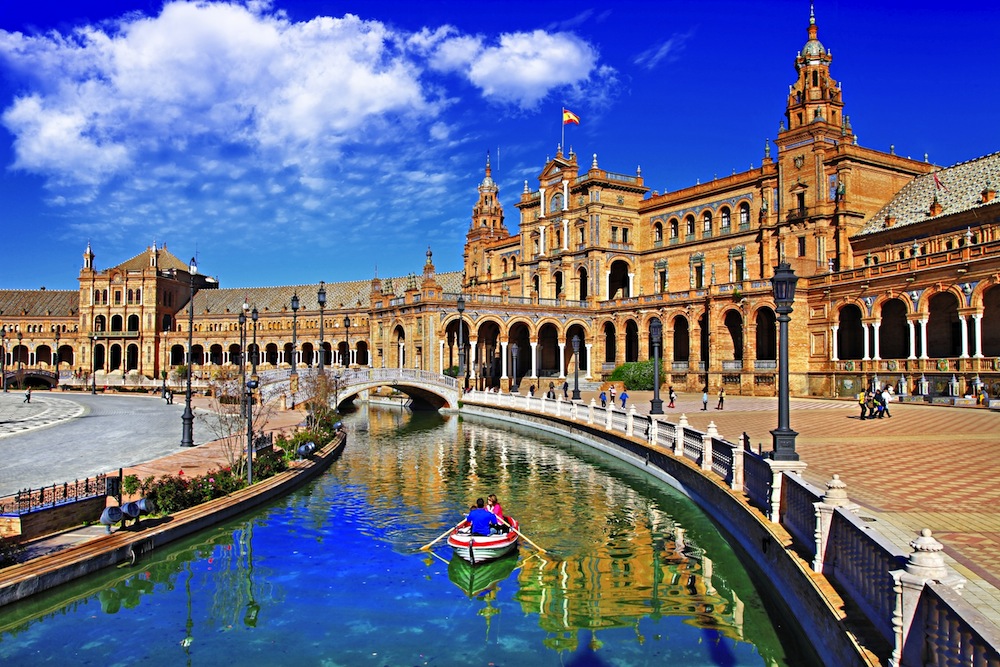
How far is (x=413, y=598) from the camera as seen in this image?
1230cm

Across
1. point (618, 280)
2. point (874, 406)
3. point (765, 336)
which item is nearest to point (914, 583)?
point (874, 406)

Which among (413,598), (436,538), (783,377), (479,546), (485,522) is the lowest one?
(413,598)

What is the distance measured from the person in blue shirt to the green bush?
130 feet

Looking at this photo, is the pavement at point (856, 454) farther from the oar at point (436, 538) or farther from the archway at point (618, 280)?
the archway at point (618, 280)

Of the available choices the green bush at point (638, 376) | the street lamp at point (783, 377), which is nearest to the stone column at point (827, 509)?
the street lamp at point (783, 377)

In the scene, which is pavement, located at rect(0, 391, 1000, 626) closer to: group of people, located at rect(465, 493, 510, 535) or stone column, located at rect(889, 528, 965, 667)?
stone column, located at rect(889, 528, 965, 667)

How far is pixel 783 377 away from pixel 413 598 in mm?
7479

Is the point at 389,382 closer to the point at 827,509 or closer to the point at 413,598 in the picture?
the point at 413,598

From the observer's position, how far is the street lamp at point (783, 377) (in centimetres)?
1241

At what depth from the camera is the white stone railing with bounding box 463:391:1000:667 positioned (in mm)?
5199

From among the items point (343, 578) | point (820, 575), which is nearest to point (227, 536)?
point (343, 578)

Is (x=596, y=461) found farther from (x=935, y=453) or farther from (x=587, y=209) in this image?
(x=587, y=209)

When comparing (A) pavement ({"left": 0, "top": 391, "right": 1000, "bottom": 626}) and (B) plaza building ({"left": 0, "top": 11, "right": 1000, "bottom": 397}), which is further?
(B) plaza building ({"left": 0, "top": 11, "right": 1000, "bottom": 397})

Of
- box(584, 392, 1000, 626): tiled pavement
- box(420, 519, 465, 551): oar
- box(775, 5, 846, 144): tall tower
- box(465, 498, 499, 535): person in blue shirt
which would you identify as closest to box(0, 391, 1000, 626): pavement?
box(584, 392, 1000, 626): tiled pavement
